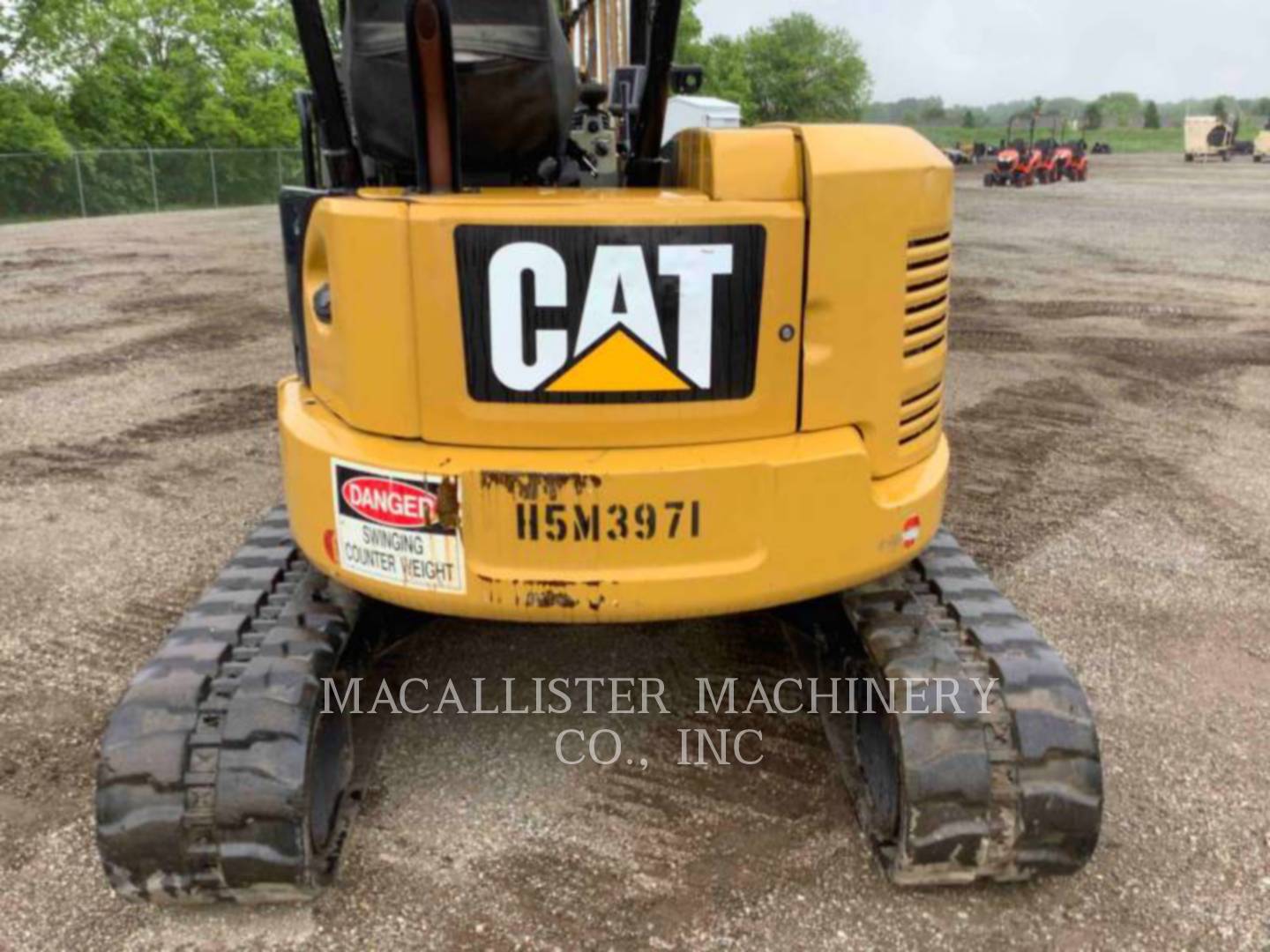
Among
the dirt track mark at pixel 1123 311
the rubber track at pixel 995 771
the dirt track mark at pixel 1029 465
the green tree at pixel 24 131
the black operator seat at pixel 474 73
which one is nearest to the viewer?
the rubber track at pixel 995 771

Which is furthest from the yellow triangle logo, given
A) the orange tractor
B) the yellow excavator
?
the orange tractor

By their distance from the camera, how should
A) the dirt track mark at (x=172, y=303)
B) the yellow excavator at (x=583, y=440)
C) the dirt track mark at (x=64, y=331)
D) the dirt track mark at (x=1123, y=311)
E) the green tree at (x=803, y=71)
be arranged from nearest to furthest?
the yellow excavator at (x=583, y=440), the dirt track mark at (x=64, y=331), the dirt track mark at (x=1123, y=311), the dirt track mark at (x=172, y=303), the green tree at (x=803, y=71)

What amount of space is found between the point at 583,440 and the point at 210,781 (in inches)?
47.1

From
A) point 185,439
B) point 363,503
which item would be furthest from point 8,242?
point 363,503

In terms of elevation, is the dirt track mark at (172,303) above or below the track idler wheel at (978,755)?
below

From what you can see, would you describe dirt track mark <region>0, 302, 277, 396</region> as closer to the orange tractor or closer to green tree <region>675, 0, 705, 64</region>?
the orange tractor

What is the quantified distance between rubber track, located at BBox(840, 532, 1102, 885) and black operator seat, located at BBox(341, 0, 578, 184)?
67.2 inches

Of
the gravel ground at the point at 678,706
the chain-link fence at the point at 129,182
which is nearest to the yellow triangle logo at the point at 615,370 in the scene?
the gravel ground at the point at 678,706

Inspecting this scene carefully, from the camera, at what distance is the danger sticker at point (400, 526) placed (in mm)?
2719

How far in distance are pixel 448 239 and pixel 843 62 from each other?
9879cm

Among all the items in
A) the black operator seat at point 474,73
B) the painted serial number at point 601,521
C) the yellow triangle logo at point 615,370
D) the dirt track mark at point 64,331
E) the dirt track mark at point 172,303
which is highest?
the black operator seat at point 474,73

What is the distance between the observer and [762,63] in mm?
90688

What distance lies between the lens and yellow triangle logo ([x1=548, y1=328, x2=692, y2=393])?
8.73 ft

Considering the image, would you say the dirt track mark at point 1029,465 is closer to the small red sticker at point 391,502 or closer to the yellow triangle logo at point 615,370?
the yellow triangle logo at point 615,370
